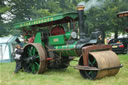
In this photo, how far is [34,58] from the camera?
23.0 feet

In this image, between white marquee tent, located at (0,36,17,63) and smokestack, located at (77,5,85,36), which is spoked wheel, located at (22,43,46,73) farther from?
white marquee tent, located at (0,36,17,63)

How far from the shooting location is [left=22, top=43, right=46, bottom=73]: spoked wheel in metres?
6.71

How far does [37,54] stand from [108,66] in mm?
2857

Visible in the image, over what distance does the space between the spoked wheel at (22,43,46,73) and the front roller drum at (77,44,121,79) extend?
4.88 feet

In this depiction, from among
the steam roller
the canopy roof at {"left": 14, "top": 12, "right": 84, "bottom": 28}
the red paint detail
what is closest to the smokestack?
the steam roller

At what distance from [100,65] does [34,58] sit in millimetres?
2691

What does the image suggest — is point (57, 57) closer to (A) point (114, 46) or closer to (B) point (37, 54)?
(B) point (37, 54)

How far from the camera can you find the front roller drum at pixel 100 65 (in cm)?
525

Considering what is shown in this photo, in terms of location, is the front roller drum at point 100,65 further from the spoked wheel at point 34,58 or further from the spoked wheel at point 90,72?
the spoked wheel at point 34,58

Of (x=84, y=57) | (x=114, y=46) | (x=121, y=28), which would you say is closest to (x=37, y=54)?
(x=84, y=57)

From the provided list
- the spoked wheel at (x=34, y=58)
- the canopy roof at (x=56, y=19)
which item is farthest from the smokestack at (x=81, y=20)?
the spoked wheel at (x=34, y=58)

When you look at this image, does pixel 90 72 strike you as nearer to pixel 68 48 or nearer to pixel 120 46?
pixel 68 48

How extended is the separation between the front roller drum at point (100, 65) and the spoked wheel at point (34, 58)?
1.49 m

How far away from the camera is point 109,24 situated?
1675 centimetres
